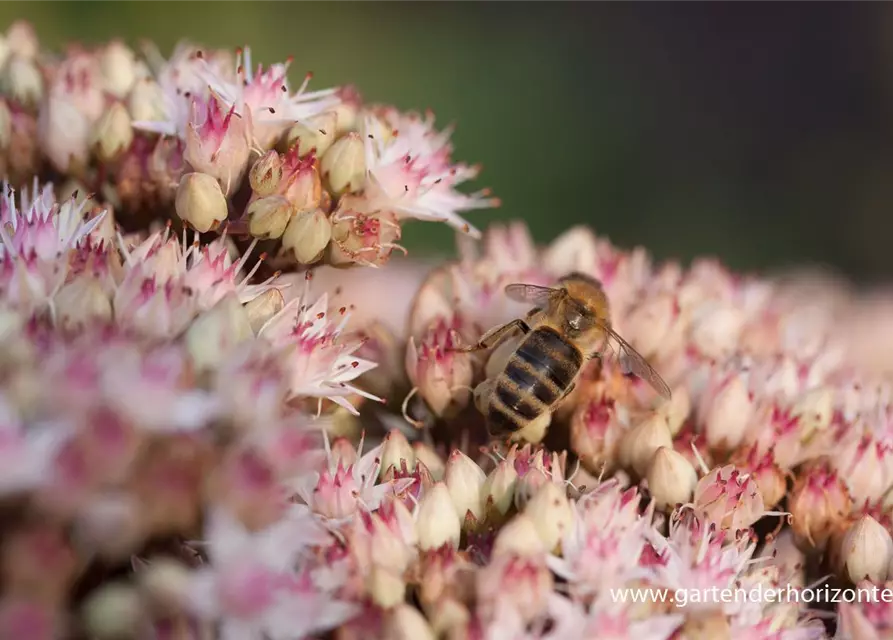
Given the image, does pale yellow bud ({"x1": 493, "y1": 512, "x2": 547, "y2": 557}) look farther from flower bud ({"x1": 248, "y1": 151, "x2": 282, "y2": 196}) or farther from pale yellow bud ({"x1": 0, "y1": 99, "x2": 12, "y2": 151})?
pale yellow bud ({"x1": 0, "y1": 99, "x2": 12, "y2": 151})

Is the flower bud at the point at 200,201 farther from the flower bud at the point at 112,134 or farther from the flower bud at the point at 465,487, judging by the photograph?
the flower bud at the point at 465,487

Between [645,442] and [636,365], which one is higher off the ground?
[636,365]

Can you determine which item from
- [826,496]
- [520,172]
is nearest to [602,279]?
[826,496]

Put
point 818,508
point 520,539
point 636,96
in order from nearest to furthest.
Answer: point 520,539 → point 818,508 → point 636,96

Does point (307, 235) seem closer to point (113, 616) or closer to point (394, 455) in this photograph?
point (394, 455)

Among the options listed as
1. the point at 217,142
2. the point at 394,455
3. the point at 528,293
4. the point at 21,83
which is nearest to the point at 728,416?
the point at 528,293

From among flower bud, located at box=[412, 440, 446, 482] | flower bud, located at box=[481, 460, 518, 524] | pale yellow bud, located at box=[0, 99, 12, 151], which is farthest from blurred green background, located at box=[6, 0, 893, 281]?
flower bud, located at box=[481, 460, 518, 524]

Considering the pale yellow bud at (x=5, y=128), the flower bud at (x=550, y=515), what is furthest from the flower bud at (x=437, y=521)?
the pale yellow bud at (x=5, y=128)
